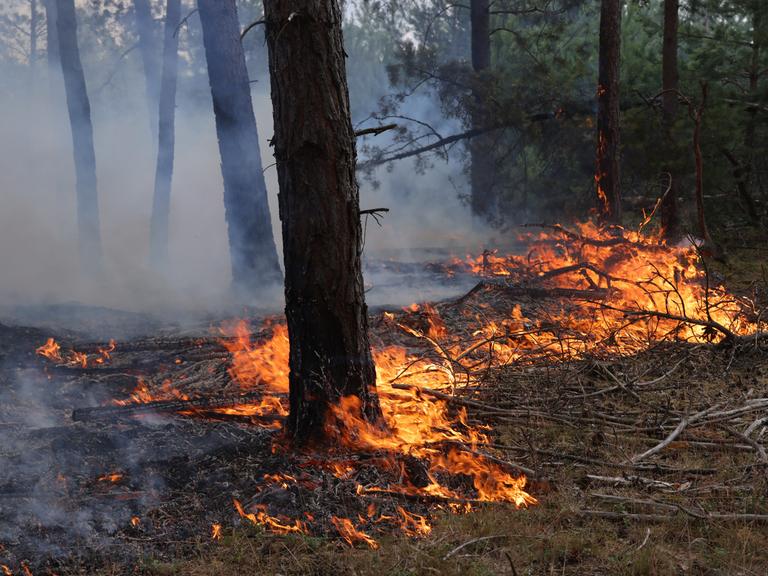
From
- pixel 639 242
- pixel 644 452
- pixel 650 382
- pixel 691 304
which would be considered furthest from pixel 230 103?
pixel 644 452

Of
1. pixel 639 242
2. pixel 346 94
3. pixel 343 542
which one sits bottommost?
pixel 343 542

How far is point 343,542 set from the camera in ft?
13.0

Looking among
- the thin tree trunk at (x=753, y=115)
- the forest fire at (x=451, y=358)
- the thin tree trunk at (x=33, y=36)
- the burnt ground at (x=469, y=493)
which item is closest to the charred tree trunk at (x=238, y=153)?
the forest fire at (x=451, y=358)

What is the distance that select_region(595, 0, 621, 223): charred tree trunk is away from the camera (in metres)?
12.0

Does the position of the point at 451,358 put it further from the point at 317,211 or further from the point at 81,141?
the point at 81,141

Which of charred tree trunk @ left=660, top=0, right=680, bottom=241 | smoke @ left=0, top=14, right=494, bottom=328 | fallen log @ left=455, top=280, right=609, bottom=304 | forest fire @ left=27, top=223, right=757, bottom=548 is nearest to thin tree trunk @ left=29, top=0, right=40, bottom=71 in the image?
smoke @ left=0, top=14, right=494, bottom=328

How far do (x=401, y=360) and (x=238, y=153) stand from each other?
6170mm

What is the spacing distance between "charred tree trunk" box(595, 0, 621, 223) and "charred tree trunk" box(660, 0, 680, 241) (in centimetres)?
99

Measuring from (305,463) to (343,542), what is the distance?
82 centimetres

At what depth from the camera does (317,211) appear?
15.8 ft

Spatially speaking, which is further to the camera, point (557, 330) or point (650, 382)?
point (557, 330)

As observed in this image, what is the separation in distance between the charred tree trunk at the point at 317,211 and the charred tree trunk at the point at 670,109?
915cm

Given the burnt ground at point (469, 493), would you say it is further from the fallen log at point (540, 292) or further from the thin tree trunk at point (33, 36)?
the thin tree trunk at point (33, 36)

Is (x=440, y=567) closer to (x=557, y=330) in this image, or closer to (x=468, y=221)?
(x=557, y=330)
